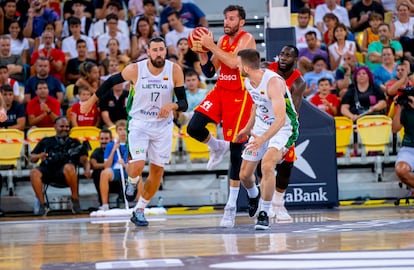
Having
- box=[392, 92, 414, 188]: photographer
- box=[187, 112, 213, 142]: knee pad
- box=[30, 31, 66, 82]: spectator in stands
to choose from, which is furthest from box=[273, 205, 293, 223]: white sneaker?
box=[30, 31, 66, 82]: spectator in stands

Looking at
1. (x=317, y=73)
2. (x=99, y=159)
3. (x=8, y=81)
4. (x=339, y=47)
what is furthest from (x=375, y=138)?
(x=8, y=81)

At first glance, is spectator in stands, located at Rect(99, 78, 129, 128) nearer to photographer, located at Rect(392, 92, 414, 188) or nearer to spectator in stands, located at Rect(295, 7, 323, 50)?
spectator in stands, located at Rect(295, 7, 323, 50)

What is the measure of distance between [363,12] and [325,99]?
3991 millimetres

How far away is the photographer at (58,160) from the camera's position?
56.4 ft

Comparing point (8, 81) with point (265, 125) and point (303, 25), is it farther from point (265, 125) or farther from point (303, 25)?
point (265, 125)

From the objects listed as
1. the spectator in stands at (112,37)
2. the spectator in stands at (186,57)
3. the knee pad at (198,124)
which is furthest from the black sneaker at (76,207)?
the knee pad at (198,124)

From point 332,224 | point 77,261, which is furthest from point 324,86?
point 77,261

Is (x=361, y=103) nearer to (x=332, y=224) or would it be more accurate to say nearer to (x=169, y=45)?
(x=169, y=45)

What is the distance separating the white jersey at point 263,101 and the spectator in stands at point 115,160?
622 cm

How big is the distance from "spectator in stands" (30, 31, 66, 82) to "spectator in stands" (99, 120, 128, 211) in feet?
9.58

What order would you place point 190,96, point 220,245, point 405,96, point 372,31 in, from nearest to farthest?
1. point 220,245
2. point 405,96
3. point 190,96
4. point 372,31

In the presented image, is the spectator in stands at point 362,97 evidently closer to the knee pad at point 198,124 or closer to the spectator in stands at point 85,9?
the knee pad at point 198,124

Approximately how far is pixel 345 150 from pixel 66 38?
6466 millimetres

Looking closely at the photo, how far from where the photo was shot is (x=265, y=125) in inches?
436
